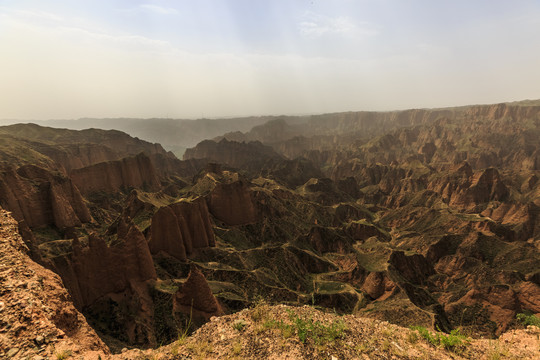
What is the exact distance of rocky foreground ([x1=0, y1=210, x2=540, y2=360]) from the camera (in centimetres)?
652

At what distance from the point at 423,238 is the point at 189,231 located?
6988 centimetres

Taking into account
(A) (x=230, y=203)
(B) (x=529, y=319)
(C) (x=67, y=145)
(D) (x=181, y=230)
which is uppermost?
(C) (x=67, y=145)

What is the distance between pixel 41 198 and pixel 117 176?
42.4 meters

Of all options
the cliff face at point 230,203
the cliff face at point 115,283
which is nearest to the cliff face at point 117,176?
the cliff face at point 230,203

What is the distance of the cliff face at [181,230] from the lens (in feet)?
160

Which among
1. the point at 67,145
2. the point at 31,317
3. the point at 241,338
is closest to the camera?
the point at 31,317

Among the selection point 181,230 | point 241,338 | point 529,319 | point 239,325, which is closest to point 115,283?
point 181,230

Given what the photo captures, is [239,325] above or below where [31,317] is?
below

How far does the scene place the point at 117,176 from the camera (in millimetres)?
95688

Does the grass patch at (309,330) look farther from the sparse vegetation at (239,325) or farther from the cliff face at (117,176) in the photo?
the cliff face at (117,176)

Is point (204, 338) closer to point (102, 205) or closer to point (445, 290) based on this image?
point (445, 290)

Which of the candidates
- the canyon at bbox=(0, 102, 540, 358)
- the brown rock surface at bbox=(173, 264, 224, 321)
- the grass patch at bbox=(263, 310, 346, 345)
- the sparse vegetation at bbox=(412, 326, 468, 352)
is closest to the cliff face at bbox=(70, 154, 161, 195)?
the canyon at bbox=(0, 102, 540, 358)

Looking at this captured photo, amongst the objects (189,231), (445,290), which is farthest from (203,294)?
(445,290)

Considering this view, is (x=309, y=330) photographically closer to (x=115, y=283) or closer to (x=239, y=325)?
(x=239, y=325)
